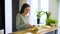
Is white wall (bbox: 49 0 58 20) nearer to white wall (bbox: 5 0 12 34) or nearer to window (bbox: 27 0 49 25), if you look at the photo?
window (bbox: 27 0 49 25)

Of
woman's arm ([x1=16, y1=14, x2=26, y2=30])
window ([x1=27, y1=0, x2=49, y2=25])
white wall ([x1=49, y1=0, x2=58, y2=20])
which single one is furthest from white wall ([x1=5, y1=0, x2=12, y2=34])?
white wall ([x1=49, y1=0, x2=58, y2=20])

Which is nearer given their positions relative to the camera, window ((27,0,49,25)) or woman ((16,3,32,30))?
woman ((16,3,32,30))

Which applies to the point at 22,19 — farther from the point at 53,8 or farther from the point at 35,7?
the point at 53,8

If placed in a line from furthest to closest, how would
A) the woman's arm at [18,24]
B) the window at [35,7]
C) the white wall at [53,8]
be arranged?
the white wall at [53,8]
the window at [35,7]
the woman's arm at [18,24]

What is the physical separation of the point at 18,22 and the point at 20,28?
0.49 ft

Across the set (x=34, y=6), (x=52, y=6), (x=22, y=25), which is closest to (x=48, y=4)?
(x=52, y=6)

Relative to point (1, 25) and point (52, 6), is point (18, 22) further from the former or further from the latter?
point (52, 6)

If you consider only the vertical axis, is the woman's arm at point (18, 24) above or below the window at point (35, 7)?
below

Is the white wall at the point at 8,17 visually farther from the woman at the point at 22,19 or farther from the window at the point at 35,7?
the window at the point at 35,7

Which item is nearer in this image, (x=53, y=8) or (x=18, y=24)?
(x=18, y=24)

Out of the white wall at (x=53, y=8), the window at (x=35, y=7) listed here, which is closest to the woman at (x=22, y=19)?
the window at (x=35, y=7)

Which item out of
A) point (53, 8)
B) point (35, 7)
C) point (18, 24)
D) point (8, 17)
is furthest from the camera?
point (53, 8)

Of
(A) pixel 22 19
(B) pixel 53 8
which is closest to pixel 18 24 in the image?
(A) pixel 22 19

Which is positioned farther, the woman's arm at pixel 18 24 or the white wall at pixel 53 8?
the white wall at pixel 53 8
